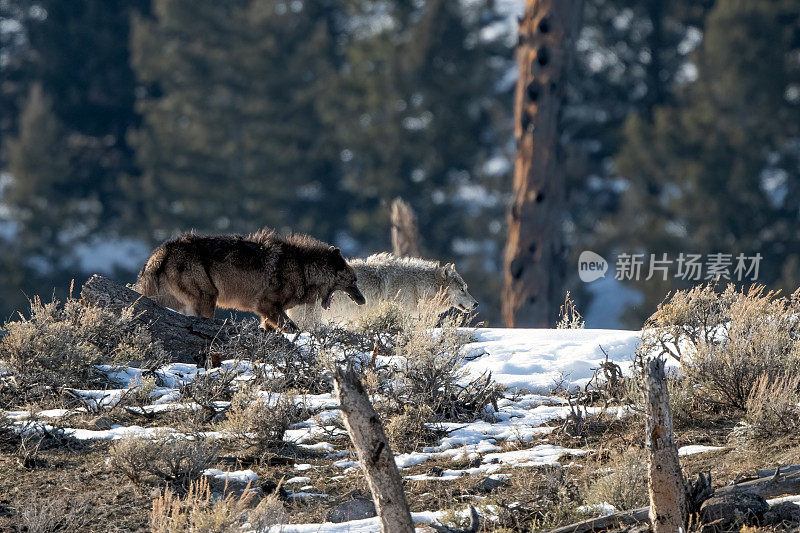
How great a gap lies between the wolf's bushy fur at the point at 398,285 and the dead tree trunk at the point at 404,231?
4.86 meters

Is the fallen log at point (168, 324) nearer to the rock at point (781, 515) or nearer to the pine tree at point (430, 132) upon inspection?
A: the rock at point (781, 515)

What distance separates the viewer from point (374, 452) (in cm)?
462

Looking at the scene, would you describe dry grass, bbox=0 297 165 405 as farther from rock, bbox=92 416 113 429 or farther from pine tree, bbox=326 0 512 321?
pine tree, bbox=326 0 512 321

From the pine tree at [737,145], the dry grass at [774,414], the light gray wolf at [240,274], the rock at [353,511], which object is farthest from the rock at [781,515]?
the pine tree at [737,145]

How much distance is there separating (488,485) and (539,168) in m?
13.3

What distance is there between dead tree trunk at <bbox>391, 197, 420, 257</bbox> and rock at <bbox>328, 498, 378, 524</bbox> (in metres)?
12.4

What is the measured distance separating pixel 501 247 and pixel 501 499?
21828 mm

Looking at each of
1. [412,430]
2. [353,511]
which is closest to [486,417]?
[412,430]

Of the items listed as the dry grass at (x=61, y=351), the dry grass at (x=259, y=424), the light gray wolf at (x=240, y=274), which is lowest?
the dry grass at (x=259, y=424)

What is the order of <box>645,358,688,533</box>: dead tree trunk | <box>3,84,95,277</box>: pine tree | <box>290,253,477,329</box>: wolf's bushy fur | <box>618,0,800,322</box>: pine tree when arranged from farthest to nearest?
<box>3,84,95,277</box>: pine tree → <box>618,0,800,322</box>: pine tree → <box>290,253,477,329</box>: wolf's bushy fur → <box>645,358,688,533</box>: dead tree trunk

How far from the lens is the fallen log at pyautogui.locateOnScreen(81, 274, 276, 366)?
9.20m

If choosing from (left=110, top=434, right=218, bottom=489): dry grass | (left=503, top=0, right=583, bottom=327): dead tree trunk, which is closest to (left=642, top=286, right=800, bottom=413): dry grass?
(left=110, top=434, right=218, bottom=489): dry grass

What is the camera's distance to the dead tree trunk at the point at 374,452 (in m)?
4.59

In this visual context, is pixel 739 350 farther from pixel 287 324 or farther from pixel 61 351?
pixel 61 351
